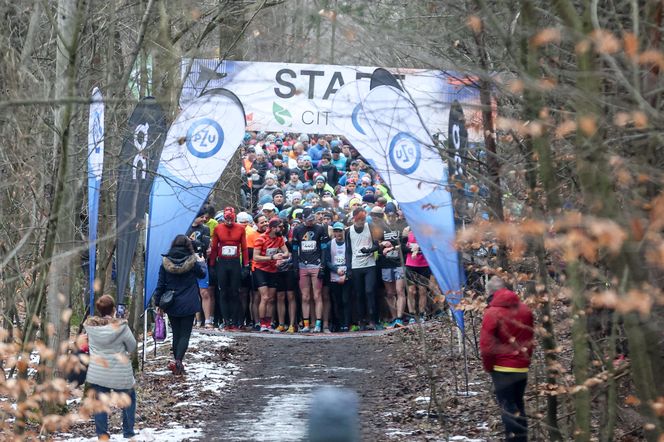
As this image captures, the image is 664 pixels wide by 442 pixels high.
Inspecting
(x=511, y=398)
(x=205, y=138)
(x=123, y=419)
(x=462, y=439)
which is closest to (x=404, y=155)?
(x=205, y=138)

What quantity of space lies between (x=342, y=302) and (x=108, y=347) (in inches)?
370

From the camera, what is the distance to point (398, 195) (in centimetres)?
1310

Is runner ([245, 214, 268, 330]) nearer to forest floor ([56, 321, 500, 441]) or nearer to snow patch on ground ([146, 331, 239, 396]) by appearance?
forest floor ([56, 321, 500, 441])

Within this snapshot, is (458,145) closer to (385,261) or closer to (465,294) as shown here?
(465,294)

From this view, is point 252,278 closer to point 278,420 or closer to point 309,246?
point 309,246

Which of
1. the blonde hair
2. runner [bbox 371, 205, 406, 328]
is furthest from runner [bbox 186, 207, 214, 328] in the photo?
the blonde hair

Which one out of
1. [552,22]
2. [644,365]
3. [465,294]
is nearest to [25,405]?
[644,365]

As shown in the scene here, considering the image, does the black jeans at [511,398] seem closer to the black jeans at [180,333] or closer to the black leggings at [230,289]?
the black jeans at [180,333]

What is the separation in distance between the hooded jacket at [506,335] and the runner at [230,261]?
9647 mm

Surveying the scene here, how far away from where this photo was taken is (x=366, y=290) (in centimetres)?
1972

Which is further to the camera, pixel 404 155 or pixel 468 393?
pixel 468 393

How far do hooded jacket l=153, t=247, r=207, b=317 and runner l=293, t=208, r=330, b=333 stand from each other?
427 cm

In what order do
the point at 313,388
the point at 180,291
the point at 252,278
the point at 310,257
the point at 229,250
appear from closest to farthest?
the point at 313,388
the point at 180,291
the point at 229,250
the point at 310,257
the point at 252,278

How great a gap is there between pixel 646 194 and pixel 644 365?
40.7 inches
